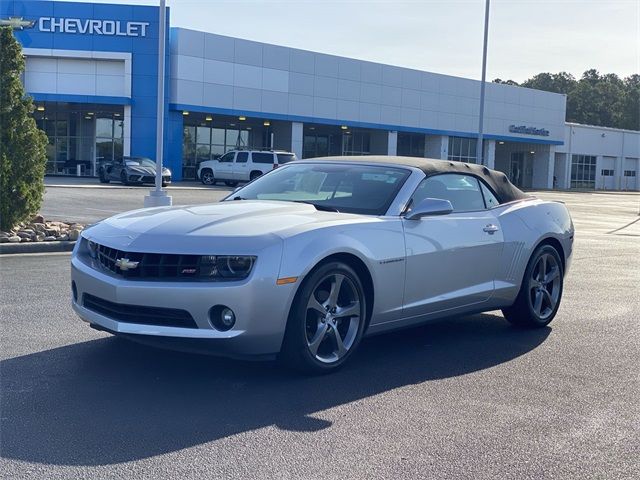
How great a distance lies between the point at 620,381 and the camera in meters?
5.77

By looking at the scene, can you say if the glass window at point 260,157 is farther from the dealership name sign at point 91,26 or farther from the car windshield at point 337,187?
the car windshield at point 337,187

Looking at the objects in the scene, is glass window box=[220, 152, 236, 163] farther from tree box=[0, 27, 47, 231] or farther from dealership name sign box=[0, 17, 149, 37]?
tree box=[0, 27, 47, 231]

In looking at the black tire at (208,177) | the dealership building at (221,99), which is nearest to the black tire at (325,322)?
the dealership building at (221,99)

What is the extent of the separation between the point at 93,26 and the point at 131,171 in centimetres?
1232

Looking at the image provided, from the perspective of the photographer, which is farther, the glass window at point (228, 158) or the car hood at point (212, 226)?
Answer: the glass window at point (228, 158)

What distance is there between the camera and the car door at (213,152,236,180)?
1629 inches

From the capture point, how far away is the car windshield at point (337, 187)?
20.4ft

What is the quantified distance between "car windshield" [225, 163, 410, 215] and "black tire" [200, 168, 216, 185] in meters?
35.2

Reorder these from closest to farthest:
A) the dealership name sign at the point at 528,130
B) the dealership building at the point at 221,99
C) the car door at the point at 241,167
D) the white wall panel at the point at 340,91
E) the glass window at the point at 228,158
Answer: the car door at the point at 241,167
the glass window at the point at 228,158
the dealership building at the point at 221,99
the white wall panel at the point at 340,91
the dealership name sign at the point at 528,130

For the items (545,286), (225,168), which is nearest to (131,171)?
(225,168)

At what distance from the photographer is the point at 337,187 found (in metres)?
6.41

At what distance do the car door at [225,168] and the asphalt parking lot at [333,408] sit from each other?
34.2 meters

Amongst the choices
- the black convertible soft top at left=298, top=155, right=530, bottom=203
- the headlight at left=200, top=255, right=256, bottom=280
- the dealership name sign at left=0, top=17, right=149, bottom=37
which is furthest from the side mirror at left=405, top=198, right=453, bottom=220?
the dealership name sign at left=0, top=17, right=149, bottom=37

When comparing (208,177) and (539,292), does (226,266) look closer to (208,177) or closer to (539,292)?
(539,292)
